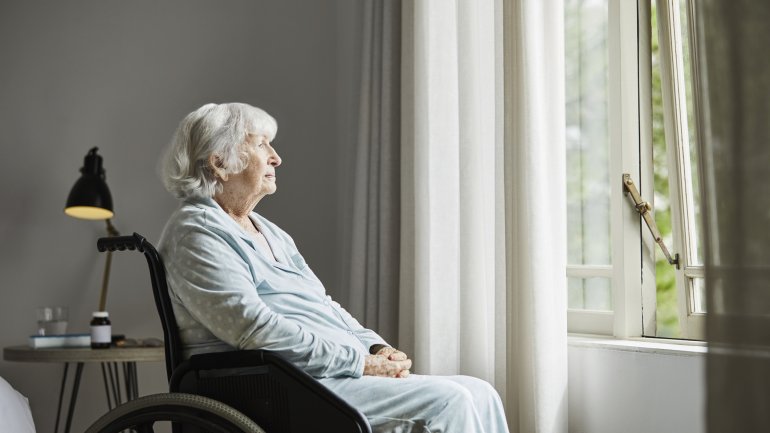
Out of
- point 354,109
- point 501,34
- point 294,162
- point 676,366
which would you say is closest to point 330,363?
point 676,366

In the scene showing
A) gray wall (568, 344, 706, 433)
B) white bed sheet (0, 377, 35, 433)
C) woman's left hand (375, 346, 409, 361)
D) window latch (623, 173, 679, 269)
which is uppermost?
window latch (623, 173, 679, 269)

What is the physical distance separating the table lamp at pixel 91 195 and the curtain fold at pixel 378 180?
961 mm

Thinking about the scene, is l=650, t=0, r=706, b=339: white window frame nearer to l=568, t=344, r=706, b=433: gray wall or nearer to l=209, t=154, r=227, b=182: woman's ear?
l=568, t=344, r=706, b=433: gray wall

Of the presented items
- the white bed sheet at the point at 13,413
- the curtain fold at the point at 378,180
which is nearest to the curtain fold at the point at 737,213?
the curtain fold at the point at 378,180

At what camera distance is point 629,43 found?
2.53 m

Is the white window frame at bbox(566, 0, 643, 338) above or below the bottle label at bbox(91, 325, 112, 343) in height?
above

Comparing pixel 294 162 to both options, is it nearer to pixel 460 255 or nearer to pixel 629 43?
pixel 460 255

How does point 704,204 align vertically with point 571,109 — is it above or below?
below

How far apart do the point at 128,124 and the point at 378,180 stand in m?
1.16

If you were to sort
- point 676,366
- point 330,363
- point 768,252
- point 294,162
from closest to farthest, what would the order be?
1. point 768,252
2. point 330,363
3. point 676,366
4. point 294,162

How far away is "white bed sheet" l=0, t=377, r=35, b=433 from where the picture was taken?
2514 millimetres

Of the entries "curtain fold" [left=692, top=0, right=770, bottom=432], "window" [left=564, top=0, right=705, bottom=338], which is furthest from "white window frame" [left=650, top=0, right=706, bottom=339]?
"curtain fold" [left=692, top=0, right=770, bottom=432]

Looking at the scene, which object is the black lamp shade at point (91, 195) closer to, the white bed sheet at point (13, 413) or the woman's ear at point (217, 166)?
the white bed sheet at point (13, 413)

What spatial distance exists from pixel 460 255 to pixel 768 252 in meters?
1.88
